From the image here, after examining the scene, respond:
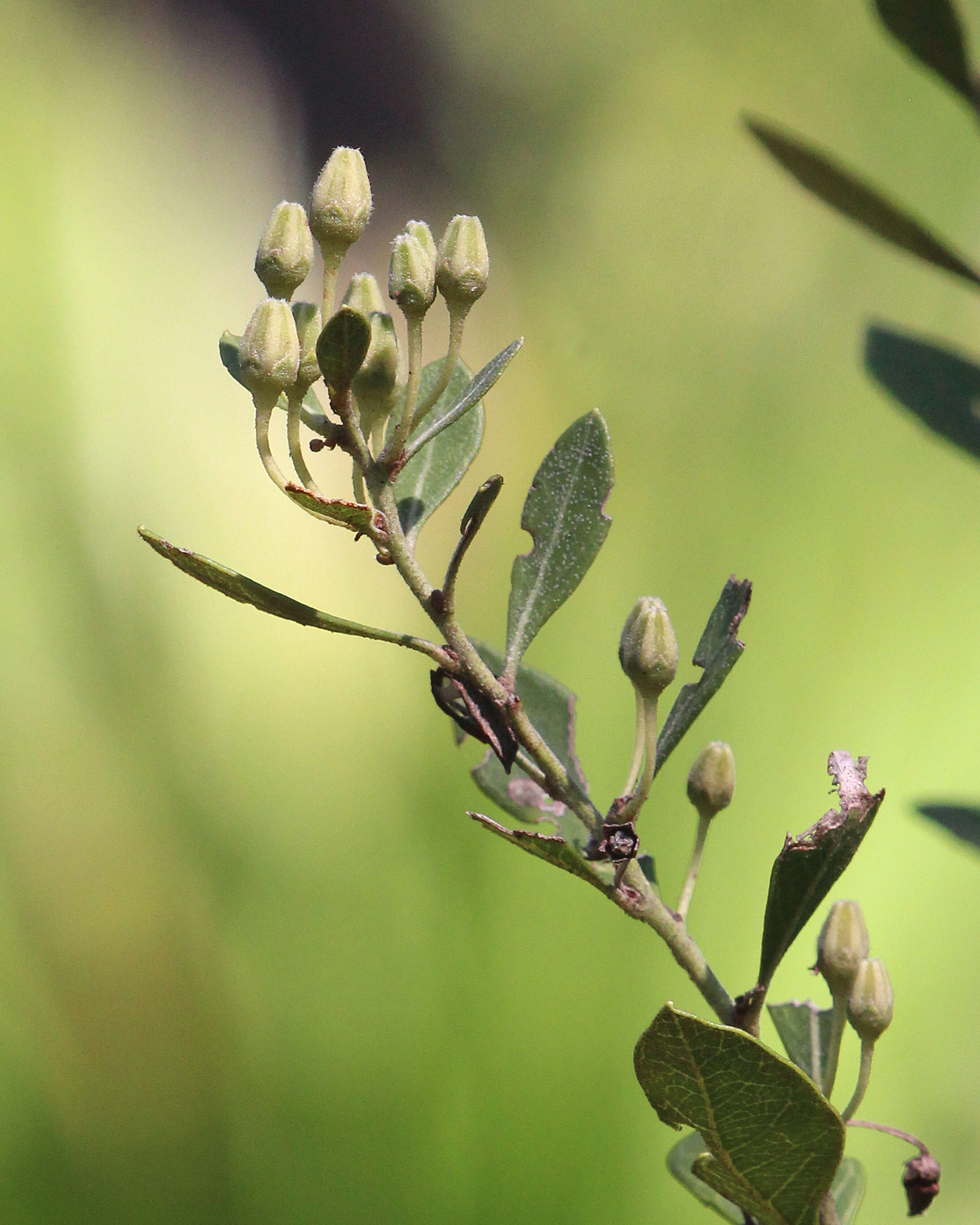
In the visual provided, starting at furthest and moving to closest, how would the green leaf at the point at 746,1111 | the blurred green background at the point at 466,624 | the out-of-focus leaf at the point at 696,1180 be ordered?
the blurred green background at the point at 466,624 → the out-of-focus leaf at the point at 696,1180 → the green leaf at the point at 746,1111

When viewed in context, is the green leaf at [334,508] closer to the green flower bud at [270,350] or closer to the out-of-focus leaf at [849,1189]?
the green flower bud at [270,350]

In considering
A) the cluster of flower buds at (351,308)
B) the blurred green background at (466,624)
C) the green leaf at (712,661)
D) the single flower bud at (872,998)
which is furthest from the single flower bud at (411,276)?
the blurred green background at (466,624)

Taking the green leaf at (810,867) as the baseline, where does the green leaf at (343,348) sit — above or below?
above

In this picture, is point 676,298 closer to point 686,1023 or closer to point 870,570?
point 870,570

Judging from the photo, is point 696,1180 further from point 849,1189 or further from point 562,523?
point 562,523

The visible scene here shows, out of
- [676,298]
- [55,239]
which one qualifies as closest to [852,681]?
[676,298]

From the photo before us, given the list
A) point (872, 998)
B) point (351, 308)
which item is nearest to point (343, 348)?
point (351, 308)

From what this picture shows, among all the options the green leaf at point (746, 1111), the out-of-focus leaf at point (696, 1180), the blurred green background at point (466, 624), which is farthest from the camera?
the blurred green background at point (466, 624)

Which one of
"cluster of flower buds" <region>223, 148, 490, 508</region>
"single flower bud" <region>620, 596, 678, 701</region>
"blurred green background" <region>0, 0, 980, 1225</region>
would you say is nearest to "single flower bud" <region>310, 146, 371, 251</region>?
"cluster of flower buds" <region>223, 148, 490, 508</region>
